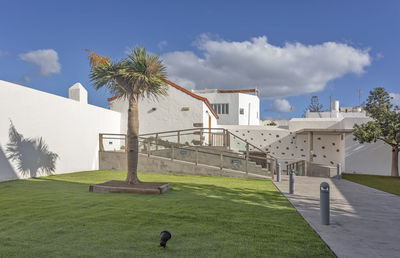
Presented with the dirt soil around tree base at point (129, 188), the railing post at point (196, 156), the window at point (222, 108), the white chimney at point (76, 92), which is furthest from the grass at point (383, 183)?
the window at point (222, 108)

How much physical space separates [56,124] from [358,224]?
11767 millimetres

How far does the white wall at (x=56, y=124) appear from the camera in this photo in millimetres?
9359

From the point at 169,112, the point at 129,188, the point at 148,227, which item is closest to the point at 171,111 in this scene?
the point at 169,112

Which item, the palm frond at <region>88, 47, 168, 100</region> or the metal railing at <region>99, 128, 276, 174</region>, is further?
the metal railing at <region>99, 128, 276, 174</region>

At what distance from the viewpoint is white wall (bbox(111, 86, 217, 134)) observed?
17297 mm

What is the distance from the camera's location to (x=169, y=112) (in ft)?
57.8

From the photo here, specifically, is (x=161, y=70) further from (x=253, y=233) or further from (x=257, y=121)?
(x=257, y=121)

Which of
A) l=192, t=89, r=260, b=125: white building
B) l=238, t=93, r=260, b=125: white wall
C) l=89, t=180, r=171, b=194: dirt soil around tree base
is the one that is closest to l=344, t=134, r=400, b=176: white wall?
l=192, t=89, r=260, b=125: white building

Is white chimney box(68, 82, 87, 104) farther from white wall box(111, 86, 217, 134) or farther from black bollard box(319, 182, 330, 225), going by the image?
black bollard box(319, 182, 330, 225)

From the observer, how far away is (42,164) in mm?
10969

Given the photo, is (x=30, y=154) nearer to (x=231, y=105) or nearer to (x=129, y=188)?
(x=129, y=188)

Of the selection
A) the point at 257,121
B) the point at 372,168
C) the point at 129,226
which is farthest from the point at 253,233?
the point at 257,121

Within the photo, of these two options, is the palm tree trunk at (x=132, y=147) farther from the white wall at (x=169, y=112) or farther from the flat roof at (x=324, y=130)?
the flat roof at (x=324, y=130)

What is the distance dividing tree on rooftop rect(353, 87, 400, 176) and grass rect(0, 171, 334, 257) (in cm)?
1192
